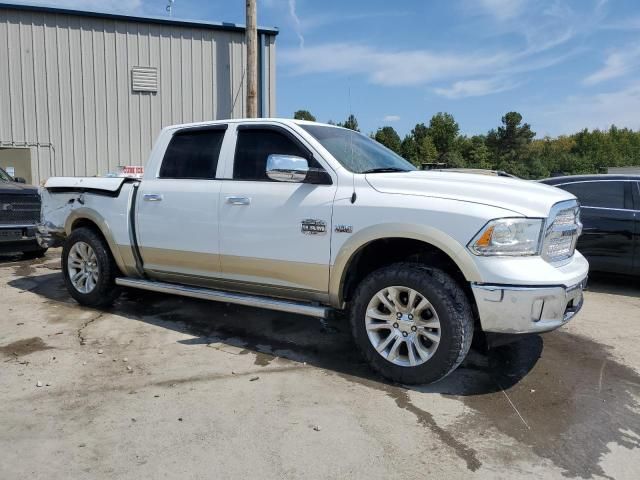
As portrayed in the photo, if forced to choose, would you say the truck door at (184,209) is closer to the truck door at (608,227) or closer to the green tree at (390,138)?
the truck door at (608,227)

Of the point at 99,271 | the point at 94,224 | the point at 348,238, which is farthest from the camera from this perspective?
the point at 94,224

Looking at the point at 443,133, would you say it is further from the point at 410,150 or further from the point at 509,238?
the point at 509,238

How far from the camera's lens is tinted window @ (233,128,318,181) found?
4.48 m

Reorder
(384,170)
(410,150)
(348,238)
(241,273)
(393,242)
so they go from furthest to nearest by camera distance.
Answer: (410,150) < (241,273) < (384,170) < (393,242) < (348,238)

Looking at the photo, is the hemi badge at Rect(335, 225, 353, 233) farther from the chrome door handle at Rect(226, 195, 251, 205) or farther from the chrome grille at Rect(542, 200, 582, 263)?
the chrome grille at Rect(542, 200, 582, 263)

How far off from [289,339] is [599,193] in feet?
16.4

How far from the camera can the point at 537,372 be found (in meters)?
4.13

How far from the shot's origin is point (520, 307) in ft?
11.1

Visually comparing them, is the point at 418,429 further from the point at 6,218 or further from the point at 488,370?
the point at 6,218

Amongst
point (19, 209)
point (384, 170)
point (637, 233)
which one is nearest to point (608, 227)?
point (637, 233)

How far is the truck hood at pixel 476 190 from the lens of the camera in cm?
353

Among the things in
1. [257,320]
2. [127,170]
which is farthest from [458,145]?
[257,320]

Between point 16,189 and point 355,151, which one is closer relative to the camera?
point 355,151

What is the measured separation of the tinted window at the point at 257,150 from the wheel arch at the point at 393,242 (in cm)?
98
